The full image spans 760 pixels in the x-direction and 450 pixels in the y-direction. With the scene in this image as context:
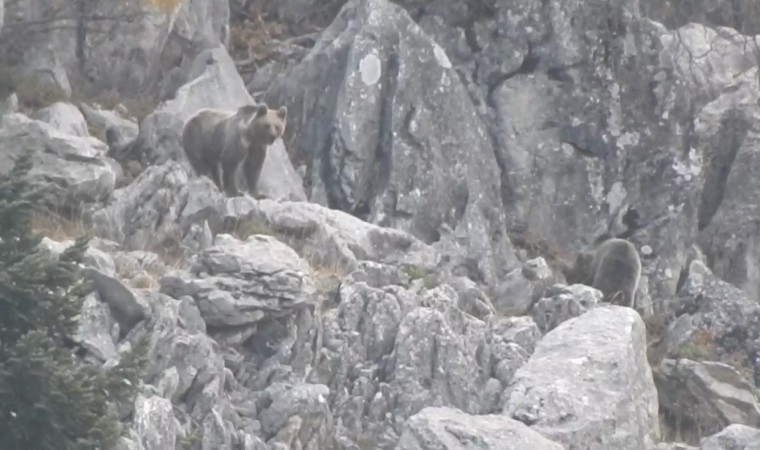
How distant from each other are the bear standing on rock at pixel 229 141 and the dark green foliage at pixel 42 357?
9.52 m

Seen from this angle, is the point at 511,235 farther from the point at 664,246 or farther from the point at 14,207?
the point at 14,207

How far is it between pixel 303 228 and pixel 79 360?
661 cm

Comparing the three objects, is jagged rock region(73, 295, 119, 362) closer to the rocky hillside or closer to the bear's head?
the rocky hillside

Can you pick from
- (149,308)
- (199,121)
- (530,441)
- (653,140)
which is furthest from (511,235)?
(530,441)

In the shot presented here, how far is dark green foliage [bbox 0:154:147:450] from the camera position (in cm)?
1084

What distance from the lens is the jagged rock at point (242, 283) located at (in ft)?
50.2

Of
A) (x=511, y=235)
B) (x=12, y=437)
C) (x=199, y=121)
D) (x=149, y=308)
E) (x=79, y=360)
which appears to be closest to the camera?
(x=12, y=437)

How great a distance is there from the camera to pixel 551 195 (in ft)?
81.4

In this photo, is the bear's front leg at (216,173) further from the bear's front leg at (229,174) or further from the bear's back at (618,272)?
the bear's back at (618,272)

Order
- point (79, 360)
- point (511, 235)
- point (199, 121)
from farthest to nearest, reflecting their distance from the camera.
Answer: point (511, 235) → point (199, 121) → point (79, 360)

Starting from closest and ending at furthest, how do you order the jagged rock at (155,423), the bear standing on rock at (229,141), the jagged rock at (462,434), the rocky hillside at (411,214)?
the jagged rock at (462,434) → the jagged rock at (155,423) → the rocky hillside at (411,214) → the bear standing on rock at (229,141)

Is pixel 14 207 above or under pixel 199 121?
above

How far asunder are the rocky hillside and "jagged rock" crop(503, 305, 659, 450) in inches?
1.2

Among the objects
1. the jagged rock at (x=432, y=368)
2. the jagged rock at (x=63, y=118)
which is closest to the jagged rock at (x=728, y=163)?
the jagged rock at (x=63, y=118)
